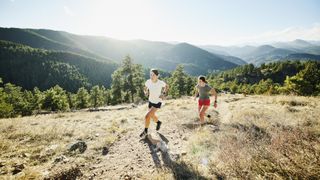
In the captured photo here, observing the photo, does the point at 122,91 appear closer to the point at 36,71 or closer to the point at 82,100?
the point at 82,100

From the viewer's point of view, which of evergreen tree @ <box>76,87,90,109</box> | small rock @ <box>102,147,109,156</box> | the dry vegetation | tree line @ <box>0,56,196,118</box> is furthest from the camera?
evergreen tree @ <box>76,87,90,109</box>

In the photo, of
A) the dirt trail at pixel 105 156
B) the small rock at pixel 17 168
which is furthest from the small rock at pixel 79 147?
the small rock at pixel 17 168

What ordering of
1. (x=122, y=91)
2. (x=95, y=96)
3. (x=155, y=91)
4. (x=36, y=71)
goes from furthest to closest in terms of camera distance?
(x=36, y=71), (x=95, y=96), (x=122, y=91), (x=155, y=91)

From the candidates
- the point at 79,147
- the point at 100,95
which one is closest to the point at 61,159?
the point at 79,147

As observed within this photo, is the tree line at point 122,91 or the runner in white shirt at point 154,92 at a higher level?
the runner in white shirt at point 154,92

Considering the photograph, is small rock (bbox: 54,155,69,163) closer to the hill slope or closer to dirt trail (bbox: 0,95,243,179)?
dirt trail (bbox: 0,95,243,179)

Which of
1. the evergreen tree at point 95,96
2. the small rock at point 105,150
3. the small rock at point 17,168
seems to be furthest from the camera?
the evergreen tree at point 95,96

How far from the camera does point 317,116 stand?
9.38 m

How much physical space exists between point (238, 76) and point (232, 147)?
457ft

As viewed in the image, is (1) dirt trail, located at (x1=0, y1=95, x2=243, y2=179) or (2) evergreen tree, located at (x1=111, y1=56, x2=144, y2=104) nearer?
A: (1) dirt trail, located at (x1=0, y1=95, x2=243, y2=179)

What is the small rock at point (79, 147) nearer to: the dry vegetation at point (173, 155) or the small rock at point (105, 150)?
the dry vegetation at point (173, 155)

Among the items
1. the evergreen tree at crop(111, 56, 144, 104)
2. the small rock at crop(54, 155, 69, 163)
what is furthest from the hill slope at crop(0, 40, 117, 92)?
the small rock at crop(54, 155, 69, 163)

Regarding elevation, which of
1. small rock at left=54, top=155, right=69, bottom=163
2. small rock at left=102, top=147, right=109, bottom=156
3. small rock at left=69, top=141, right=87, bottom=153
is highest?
small rock at left=54, top=155, right=69, bottom=163

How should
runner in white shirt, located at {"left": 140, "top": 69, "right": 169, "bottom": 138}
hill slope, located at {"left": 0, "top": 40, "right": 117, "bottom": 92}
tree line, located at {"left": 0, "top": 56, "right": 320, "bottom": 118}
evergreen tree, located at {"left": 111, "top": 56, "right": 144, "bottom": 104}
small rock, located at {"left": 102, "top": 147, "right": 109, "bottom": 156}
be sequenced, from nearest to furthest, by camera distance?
small rock, located at {"left": 102, "top": 147, "right": 109, "bottom": 156} < runner in white shirt, located at {"left": 140, "top": 69, "right": 169, "bottom": 138} < evergreen tree, located at {"left": 111, "top": 56, "right": 144, "bottom": 104} < tree line, located at {"left": 0, "top": 56, "right": 320, "bottom": 118} < hill slope, located at {"left": 0, "top": 40, "right": 117, "bottom": 92}
